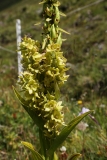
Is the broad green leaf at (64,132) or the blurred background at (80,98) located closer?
the broad green leaf at (64,132)

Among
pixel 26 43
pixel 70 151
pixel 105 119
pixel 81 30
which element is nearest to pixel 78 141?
pixel 70 151

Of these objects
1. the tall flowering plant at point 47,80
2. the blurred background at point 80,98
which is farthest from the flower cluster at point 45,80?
the blurred background at point 80,98

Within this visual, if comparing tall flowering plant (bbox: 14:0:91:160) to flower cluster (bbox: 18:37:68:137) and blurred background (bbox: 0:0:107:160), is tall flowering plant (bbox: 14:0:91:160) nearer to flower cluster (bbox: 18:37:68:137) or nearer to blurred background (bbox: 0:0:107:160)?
flower cluster (bbox: 18:37:68:137)

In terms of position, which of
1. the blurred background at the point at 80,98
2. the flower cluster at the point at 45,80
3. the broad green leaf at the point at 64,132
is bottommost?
the broad green leaf at the point at 64,132

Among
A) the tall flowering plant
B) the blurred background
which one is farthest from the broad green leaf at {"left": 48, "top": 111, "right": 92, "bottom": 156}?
the blurred background

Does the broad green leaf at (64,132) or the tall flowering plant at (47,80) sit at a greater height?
the tall flowering plant at (47,80)

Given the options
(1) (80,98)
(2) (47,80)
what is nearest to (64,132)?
(2) (47,80)

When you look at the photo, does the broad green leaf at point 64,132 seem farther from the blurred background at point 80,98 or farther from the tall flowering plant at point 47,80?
the blurred background at point 80,98

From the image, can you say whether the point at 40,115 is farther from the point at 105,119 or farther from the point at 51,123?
the point at 105,119
